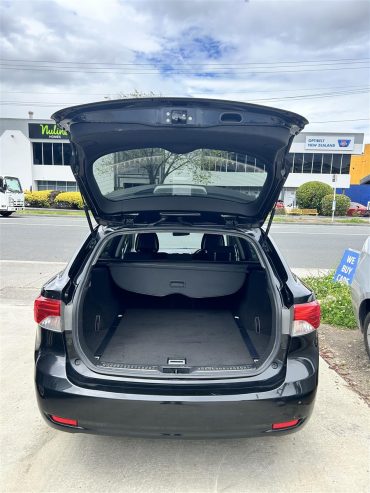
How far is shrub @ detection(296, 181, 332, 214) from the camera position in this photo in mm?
28781

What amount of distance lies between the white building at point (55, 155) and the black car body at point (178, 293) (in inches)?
1301

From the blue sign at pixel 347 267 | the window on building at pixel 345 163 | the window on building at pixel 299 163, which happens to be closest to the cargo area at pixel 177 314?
the blue sign at pixel 347 267

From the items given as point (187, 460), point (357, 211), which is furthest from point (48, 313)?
point (357, 211)

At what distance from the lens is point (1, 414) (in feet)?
8.77

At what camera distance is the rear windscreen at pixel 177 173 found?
2662mm

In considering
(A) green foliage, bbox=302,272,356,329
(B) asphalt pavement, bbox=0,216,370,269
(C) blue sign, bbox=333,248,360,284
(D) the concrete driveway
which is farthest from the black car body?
(B) asphalt pavement, bbox=0,216,370,269

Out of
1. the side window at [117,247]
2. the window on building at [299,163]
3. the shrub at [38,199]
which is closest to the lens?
the side window at [117,247]

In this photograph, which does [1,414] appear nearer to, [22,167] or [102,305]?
[102,305]

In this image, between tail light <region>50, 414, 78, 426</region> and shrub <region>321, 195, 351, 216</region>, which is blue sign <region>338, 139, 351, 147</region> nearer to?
shrub <region>321, 195, 351, 216</region>

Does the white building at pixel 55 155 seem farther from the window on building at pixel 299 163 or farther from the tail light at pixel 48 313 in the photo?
the tail light at pixel 48 313

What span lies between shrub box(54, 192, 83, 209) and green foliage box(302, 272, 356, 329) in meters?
24.1

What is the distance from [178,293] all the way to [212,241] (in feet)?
1.93

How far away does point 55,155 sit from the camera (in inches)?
1436

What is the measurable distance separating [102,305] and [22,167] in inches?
1469
